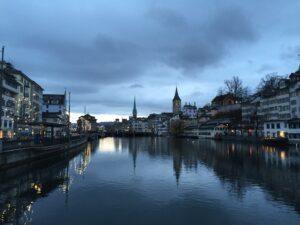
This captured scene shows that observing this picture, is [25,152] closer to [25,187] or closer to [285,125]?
[25,187]

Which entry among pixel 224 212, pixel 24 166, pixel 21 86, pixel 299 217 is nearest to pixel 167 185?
pixel 224 212

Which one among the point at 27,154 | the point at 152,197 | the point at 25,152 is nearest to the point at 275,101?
the point at 27,154

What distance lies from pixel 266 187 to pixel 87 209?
1776 centimetres

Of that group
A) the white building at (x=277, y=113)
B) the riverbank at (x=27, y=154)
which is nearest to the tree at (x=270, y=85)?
the white building at (x=277, y=113)

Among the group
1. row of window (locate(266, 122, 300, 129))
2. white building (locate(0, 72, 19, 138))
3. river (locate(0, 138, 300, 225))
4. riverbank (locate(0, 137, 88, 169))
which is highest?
white building (locate(0, 72, 19, 138))

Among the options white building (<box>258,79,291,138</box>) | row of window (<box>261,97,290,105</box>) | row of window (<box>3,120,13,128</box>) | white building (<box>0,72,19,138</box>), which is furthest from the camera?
row of window (<box>261,97,290,105</box>)

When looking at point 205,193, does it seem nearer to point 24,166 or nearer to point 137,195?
point 137,195

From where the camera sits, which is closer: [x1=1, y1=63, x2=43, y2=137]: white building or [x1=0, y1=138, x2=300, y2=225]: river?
[x1=0, y1=138, x2=300, y2=225]: river

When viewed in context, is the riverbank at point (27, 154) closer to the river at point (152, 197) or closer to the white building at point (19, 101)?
the river at point (152, 197)

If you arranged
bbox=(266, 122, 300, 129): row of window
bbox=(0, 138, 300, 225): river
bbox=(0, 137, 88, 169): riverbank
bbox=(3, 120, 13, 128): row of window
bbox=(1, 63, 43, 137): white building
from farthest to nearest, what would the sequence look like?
bbox=(266, 122, 300, 129): row of window
bbox=(1, 63, 43, 137): white building
bbox=(3, 120, 13, 128): row of window
bbox=(0, 137, 88, 169): riverbank
bbox=(0, 138, 300, 225): river

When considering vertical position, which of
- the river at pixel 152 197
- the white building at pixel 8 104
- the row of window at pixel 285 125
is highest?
the white building at pixel 8 104

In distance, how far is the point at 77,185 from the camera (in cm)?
3559

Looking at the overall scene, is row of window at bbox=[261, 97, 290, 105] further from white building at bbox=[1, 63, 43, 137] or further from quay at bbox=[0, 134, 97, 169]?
white building at bbox=[1, 63, 43, 137]

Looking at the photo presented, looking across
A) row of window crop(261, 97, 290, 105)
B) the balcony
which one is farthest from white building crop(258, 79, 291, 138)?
the balcony
